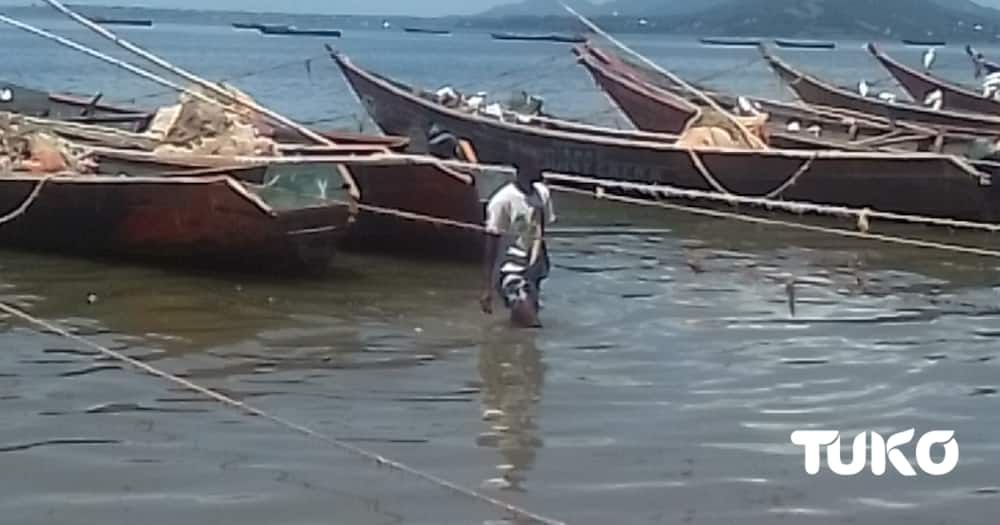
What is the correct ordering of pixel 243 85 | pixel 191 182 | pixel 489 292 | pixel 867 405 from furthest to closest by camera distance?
1. pixel 243 85
2. pixel 191 182
3. pixel 489 292
4. pixel 867 405

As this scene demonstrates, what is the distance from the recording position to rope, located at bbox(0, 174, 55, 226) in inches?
534

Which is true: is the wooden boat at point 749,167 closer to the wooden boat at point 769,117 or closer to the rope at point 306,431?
the wooden boat at point 769,117

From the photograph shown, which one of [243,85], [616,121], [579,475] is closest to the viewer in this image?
[579,475]

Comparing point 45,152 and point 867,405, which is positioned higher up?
point 45,152

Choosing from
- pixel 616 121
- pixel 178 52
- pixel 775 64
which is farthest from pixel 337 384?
pixel 178 52

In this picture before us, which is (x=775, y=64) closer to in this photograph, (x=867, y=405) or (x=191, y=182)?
(x=191, y=182)

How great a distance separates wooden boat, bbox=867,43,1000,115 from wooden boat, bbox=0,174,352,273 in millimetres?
13670

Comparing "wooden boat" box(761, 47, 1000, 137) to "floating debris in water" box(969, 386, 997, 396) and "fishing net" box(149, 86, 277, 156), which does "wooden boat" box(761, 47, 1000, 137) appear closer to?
"fishing net" box(149, 86, 277, 156)

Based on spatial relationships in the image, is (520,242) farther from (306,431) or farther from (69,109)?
(69,109)

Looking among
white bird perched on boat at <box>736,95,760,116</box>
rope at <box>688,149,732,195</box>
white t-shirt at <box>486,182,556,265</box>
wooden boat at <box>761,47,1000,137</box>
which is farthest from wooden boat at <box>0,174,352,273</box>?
wooden boat at <box>761,47,1000,137</box>

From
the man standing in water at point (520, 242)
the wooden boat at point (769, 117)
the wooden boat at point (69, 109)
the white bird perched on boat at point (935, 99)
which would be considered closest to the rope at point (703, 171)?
the wooden boat at point (769, 117)

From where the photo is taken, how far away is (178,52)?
76.8 metres

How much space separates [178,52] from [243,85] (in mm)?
30380

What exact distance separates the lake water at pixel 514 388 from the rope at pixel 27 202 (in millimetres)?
400
